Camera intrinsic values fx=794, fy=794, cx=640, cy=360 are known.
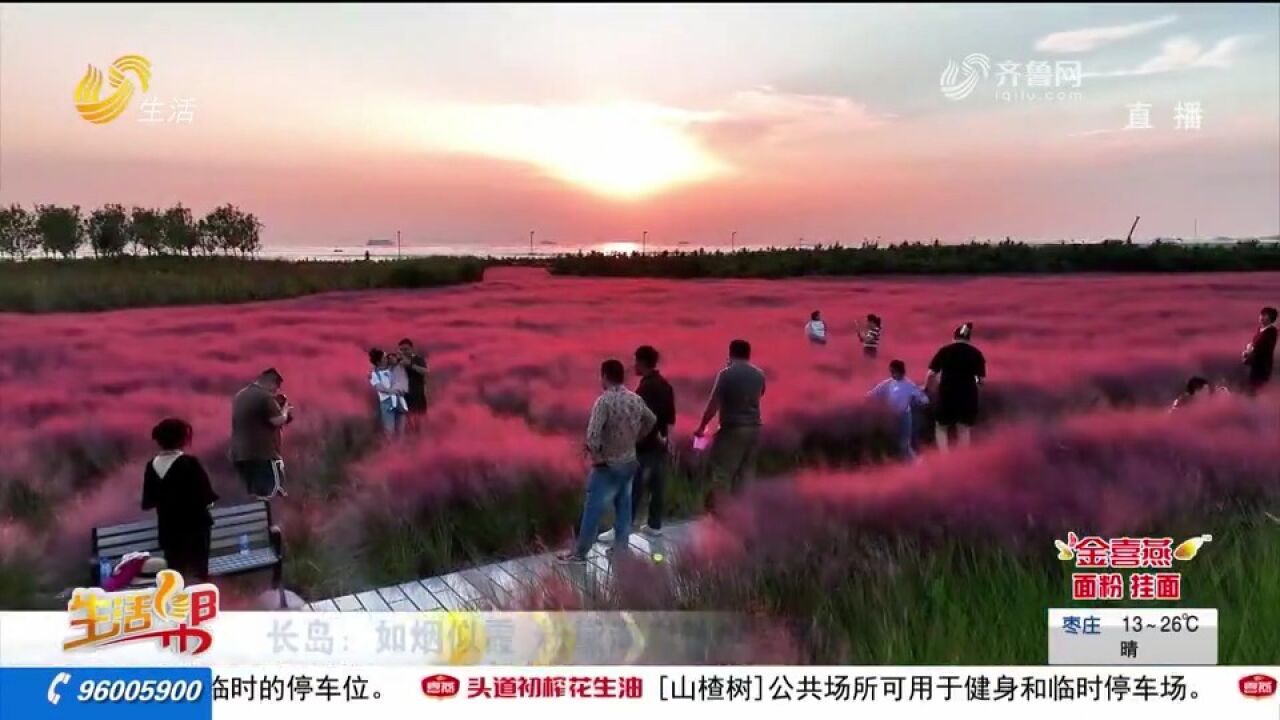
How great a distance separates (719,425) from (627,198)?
0.96m

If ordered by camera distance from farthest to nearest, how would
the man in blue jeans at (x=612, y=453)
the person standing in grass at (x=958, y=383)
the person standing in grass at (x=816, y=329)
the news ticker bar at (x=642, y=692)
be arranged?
the person standing in grass at (x=816, y=329) → the person standing in grass at (x=958, y=383) → the man in blue jeans at (x=612, y=453) → the news ticker bar at (x=642, y=692)

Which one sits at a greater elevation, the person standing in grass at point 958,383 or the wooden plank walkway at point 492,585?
the person standing in grass at point 958,383

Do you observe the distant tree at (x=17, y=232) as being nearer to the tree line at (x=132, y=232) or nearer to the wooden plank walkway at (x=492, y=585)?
the tree line at (x=132, y=232)

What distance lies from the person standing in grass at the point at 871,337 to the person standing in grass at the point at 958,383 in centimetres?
22

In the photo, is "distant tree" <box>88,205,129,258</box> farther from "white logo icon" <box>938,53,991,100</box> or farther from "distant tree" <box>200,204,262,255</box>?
"white logo icon" <box>938,53,991,100</box>

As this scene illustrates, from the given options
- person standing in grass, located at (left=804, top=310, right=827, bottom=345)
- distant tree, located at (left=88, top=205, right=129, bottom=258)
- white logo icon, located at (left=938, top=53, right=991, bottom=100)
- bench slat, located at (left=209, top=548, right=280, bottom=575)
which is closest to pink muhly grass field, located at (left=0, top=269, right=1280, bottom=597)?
person standing in grass, located at (left=804, top=310, right=827, bottom=345)

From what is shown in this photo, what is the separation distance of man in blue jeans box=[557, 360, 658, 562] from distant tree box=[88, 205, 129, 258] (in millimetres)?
1990

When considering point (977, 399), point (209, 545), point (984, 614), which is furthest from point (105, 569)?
point (977, 399)

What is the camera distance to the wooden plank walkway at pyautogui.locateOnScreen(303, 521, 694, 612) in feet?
8.69

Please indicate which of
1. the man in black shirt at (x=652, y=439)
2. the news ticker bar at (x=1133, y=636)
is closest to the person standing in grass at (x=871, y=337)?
the man in black shirt at (x=652, y=439)

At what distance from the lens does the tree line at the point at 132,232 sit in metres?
3.04

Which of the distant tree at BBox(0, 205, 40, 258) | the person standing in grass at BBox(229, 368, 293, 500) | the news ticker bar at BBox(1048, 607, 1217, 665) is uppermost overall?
the distant tree at BBox(0, 205, 40, 258)

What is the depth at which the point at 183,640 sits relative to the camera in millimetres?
2582

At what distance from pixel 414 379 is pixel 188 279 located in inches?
38.4
